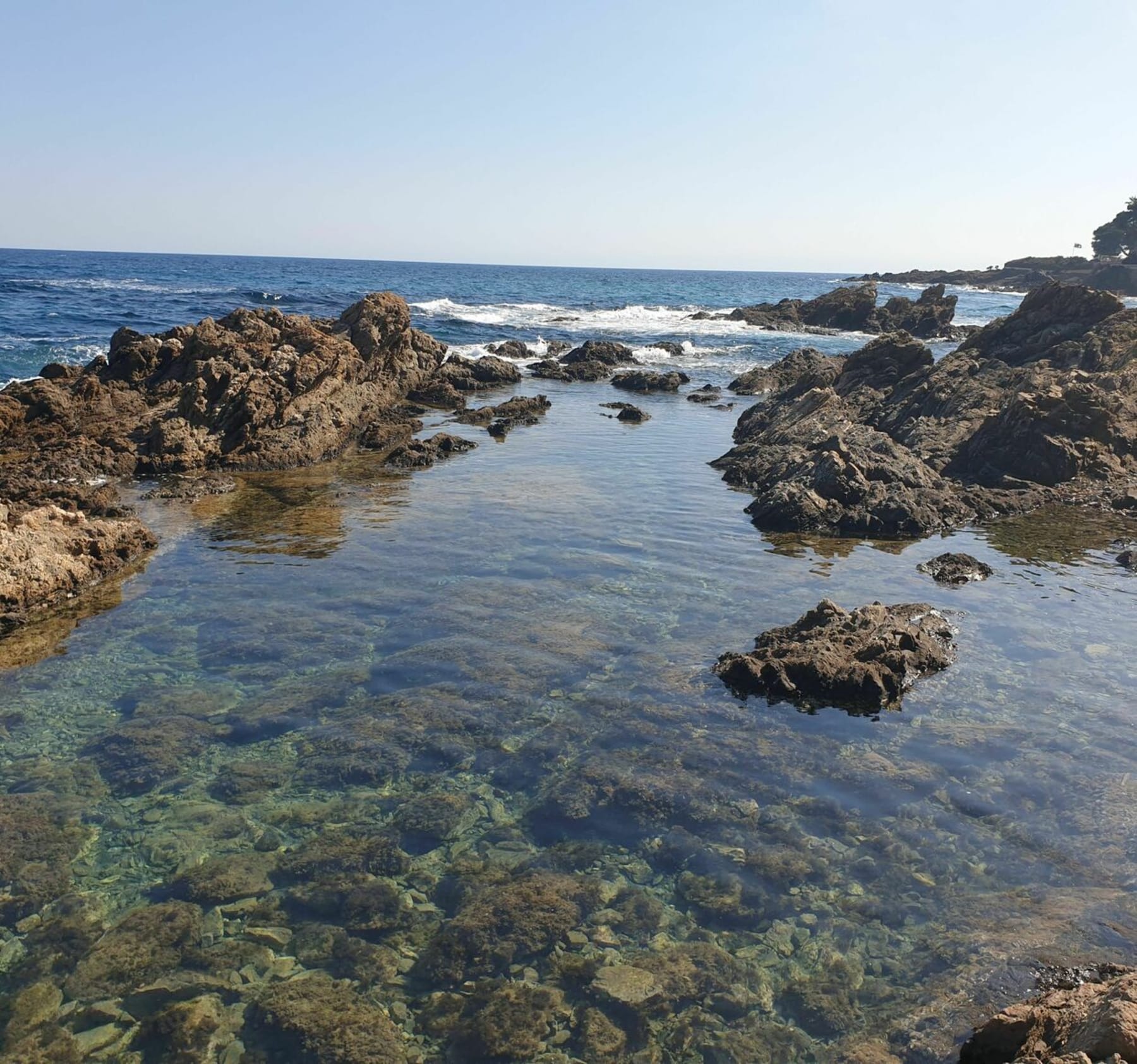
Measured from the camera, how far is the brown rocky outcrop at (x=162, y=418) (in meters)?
12.0

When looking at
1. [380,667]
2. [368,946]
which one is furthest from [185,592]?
[368,946]

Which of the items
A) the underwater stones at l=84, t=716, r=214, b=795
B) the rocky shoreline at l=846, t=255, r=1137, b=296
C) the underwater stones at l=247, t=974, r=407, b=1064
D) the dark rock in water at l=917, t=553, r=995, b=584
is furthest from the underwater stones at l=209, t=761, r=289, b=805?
the rocky shoreline at l=846, t=255, r=1137, b=296

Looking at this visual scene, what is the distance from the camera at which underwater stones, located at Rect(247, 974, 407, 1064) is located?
16.2 ft

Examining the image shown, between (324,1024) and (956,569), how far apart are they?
10.8 m

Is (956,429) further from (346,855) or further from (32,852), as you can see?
(32,852)

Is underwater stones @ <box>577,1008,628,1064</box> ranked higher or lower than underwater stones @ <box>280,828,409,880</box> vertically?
lower

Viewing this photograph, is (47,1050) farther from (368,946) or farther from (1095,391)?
(1095,391)

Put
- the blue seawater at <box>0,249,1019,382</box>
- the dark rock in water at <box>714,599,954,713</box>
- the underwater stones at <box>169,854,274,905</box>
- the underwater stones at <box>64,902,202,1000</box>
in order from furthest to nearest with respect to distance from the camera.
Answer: the blue seawater at <box>0,249,1019,382</box>
the dark rock in water at <box>714,599,954,713</box>
the underwater stones at <box>169,854,274,905</box>
the underwater stones at <box>64,902,202,1000</box>

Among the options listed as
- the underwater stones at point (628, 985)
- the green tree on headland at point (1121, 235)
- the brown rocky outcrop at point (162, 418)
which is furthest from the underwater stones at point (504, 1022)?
the green tree on headland at point (1121, 235)

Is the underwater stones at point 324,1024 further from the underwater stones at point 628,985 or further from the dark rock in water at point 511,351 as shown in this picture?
the dark rock in water at point 511,351

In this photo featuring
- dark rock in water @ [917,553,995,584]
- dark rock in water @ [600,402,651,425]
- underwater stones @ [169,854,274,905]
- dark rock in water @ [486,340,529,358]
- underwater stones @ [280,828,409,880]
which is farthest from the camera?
dark rock in water @ [486,340,529,358]

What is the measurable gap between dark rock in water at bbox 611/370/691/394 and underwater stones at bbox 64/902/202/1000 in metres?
30.2

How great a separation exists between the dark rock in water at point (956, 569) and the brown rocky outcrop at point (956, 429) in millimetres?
2055

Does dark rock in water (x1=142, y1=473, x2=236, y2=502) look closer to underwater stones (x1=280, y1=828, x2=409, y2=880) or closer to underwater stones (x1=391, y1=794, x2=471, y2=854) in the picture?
underwater stones (x1=391, y1=794, x2=471, y2=854)
